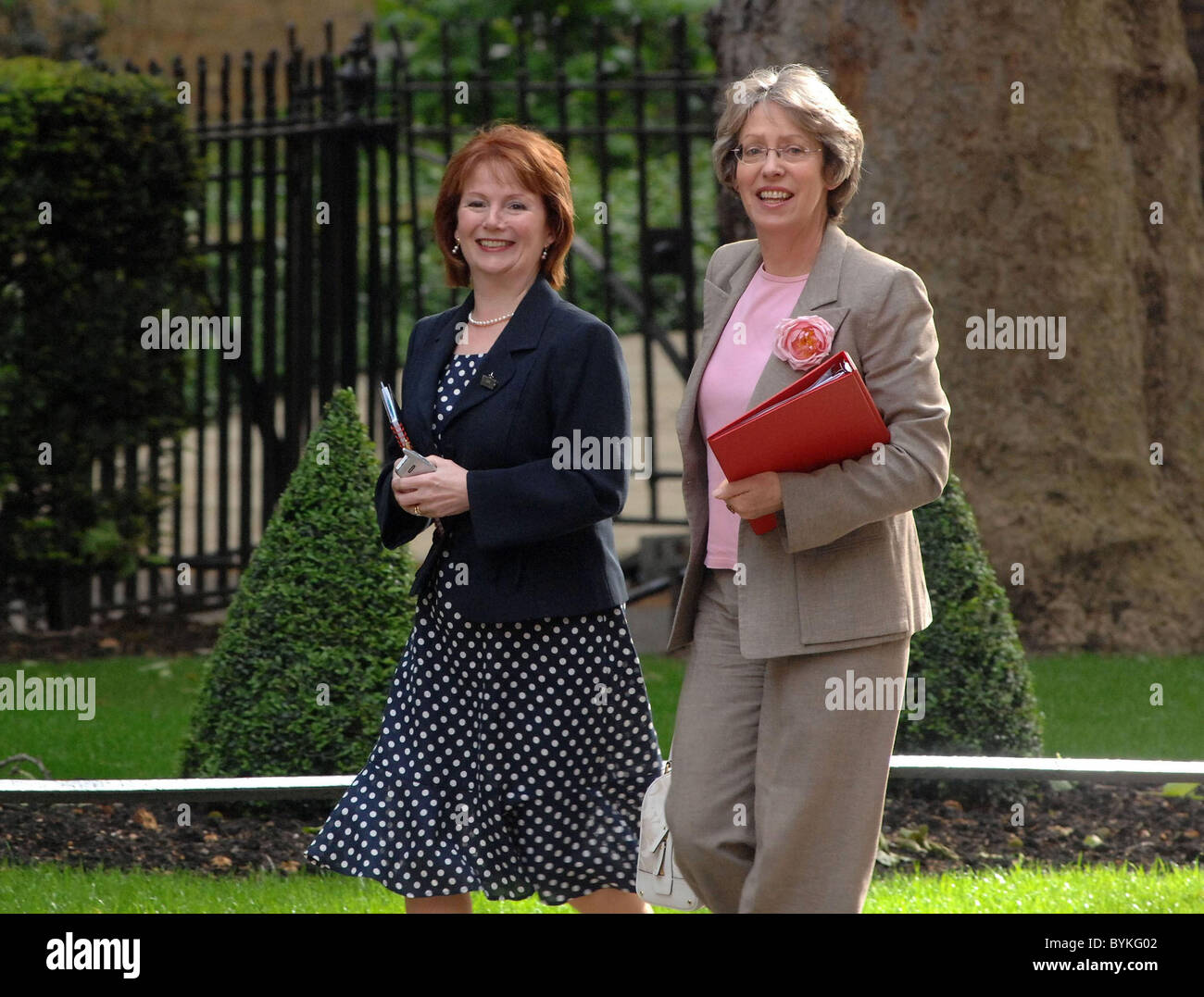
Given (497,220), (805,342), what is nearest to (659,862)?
(805,342)

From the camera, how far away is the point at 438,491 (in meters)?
3.91

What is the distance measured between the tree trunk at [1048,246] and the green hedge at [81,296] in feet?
9.55

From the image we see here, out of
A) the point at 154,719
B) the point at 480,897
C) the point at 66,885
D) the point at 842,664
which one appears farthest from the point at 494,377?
the point at 154,719

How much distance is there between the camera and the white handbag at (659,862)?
387 centimetres

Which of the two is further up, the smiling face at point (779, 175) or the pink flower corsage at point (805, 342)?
the smiling face at point (779, 175)

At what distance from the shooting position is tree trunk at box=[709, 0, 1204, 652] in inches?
292

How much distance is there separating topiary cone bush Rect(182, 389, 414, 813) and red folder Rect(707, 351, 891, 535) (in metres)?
2.22

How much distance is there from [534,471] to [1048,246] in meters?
4.36

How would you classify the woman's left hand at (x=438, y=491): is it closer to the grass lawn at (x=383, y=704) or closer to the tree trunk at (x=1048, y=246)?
the grass lawn at (x=383, y=704)

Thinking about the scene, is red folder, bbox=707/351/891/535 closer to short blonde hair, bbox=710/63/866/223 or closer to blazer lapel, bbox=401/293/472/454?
short blonde hair, bbox=710/63/866/223

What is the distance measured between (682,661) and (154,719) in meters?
2.44

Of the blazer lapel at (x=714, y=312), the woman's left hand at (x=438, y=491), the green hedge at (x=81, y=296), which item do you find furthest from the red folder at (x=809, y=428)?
the green hedge at (x=81, y=296)

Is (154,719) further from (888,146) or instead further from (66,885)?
(888,146)

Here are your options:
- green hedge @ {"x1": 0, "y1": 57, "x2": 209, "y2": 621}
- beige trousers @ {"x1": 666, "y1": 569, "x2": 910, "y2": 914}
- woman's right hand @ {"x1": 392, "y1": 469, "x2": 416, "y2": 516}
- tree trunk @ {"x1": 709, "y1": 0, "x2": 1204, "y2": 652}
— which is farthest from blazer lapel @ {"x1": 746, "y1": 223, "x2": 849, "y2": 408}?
green hedge @ {"x1": 0, "y1": 57, "x2": 209, "y2": 621}
